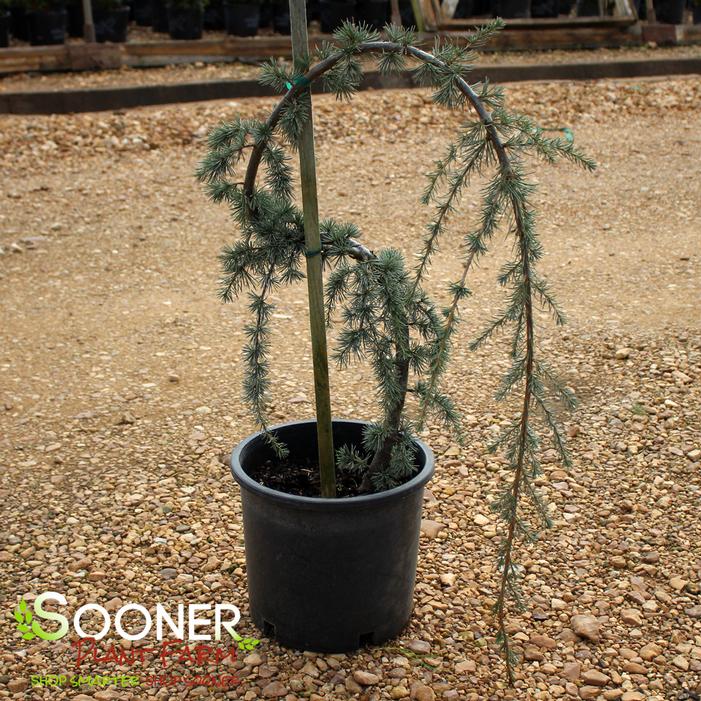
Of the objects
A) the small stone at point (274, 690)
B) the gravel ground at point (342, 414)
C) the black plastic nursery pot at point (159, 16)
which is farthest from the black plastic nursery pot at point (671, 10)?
the small stone at point (274, 690)

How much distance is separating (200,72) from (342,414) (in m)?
6.68

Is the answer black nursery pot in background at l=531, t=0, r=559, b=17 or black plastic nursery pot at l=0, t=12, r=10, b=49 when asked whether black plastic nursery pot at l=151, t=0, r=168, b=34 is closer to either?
black plastic nursery pot at l=0, t=12, r=10, b=49

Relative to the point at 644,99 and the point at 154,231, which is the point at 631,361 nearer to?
the point at 154,231

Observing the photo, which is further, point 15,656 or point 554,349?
point 554,349

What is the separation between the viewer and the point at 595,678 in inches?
94.3

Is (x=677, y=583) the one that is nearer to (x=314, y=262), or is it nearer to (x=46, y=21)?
(x=314, y=262)

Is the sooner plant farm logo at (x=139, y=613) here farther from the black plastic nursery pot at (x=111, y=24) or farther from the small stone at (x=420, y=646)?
the black plastic nursery pot at (x=111, y=24)

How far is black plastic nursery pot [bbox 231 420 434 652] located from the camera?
2307 mm

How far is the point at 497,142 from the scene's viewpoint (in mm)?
2002

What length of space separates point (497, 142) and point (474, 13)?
11.1 m

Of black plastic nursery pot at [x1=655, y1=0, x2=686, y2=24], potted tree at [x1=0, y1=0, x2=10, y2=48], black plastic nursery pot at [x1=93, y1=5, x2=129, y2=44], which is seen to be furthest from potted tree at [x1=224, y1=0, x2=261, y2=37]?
black plastic nursery pot at [x1=655, y1=0, x2=686, y2=24]

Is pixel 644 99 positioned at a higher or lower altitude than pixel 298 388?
higher

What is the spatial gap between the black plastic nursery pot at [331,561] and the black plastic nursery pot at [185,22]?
903cm

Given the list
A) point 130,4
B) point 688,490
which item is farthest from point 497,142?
point 130,4
